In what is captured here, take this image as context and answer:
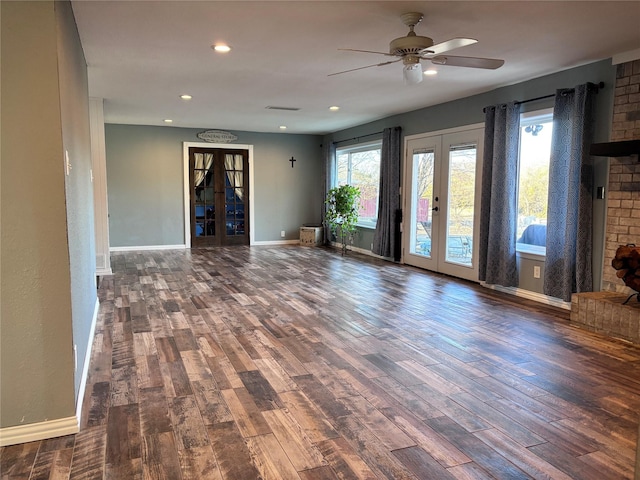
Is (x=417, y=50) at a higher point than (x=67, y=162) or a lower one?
higher

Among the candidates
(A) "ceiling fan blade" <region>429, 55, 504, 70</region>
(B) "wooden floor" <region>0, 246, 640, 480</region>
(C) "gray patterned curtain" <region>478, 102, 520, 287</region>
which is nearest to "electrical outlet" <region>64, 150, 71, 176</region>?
(B) "wooden floor" <region>0, 246, 640, 480</region>

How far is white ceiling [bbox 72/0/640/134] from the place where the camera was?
3.09 m

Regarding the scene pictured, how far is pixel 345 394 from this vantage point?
9.07 feet

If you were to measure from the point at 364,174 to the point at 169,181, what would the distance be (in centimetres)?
387

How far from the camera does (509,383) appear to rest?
9.59 feet

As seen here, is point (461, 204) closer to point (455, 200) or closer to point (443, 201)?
point (455, 200)

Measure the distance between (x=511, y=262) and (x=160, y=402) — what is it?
4155mm

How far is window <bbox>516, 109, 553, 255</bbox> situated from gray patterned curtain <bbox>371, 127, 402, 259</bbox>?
96.2 inches

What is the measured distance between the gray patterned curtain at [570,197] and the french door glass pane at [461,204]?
137 centimetres

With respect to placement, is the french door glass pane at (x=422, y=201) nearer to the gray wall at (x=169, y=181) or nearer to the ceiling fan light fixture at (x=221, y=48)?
the gray wall at (x=169, y=181)

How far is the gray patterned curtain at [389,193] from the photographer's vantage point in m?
7.50

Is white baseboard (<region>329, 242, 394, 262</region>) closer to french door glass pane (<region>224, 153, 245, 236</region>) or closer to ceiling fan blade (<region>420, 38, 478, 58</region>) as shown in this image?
french door glass pane (<region>224, 153, 245, 236</region>)

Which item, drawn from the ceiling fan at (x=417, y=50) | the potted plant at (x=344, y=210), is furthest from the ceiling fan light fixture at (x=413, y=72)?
the potted plant at (x=344, y=210)

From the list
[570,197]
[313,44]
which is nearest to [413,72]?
[313,44]
